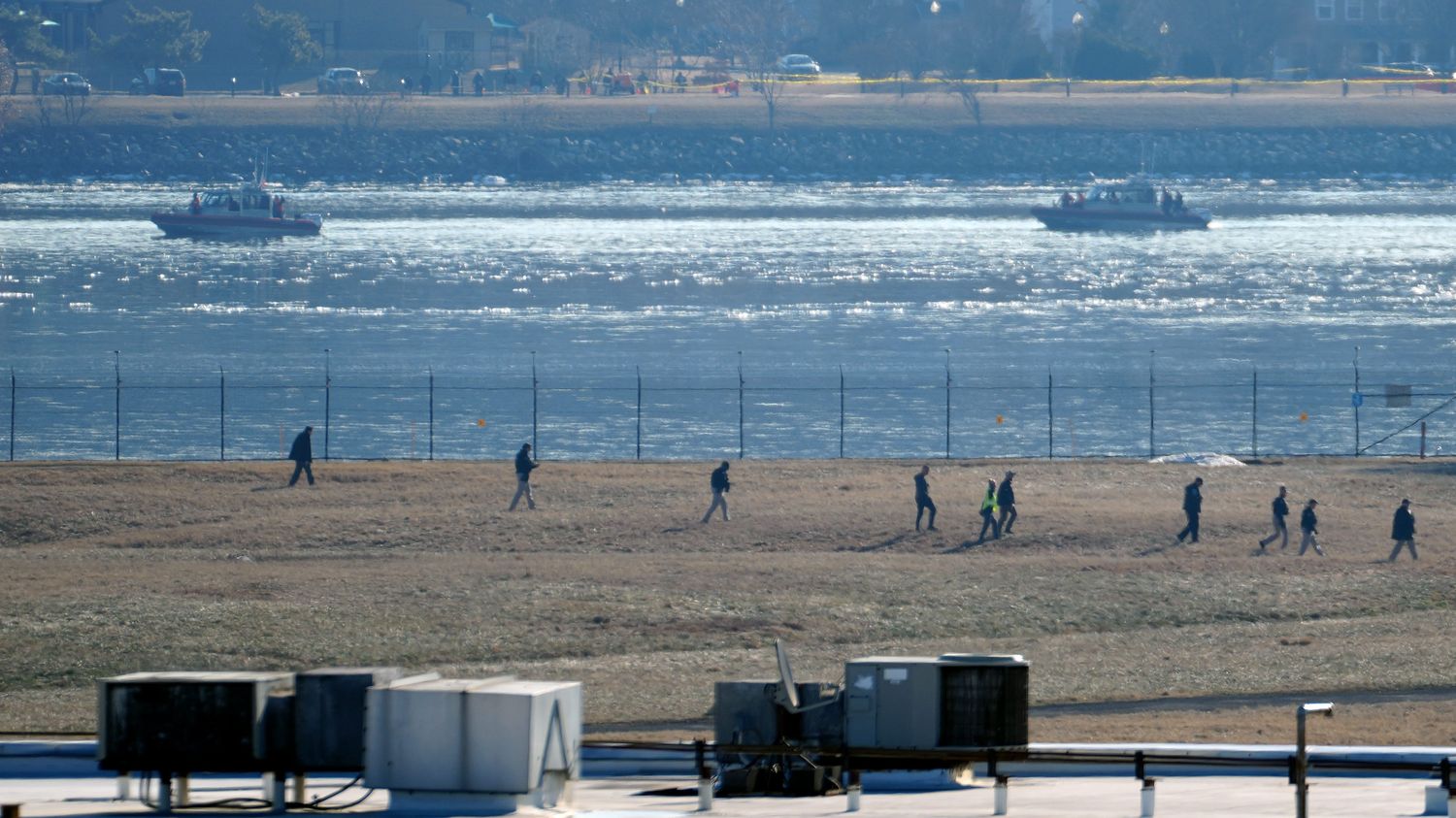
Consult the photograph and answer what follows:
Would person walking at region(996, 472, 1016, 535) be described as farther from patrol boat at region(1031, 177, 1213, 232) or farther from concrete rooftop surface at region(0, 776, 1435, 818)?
patrol boat at region(1031, 177, 1213, 232)

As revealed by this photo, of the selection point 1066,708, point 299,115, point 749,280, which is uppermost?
point 299,115

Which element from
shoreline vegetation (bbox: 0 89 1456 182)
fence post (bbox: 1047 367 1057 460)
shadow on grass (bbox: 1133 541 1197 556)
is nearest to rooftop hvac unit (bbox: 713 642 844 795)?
shadow on grass (bbox: 1133 541 1197 556)

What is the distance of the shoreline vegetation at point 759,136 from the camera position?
168750mm

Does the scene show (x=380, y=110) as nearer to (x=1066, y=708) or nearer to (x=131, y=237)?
(x=131, y=237)

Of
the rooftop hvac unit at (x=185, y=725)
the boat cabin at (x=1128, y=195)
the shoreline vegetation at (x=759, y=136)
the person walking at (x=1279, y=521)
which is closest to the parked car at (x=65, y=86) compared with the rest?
the shoreline vegetation at (x=759, y=136)

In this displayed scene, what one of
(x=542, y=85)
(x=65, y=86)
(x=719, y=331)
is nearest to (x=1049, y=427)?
(x=719, y=331)

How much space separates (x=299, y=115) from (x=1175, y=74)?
261 feet

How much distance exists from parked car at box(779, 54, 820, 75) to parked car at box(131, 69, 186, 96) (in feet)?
178

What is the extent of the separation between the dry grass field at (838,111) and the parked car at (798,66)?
12.7 m

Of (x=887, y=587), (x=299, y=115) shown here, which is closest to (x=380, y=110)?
(x=299, y=115)

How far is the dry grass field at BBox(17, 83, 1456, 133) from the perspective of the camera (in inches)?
6639

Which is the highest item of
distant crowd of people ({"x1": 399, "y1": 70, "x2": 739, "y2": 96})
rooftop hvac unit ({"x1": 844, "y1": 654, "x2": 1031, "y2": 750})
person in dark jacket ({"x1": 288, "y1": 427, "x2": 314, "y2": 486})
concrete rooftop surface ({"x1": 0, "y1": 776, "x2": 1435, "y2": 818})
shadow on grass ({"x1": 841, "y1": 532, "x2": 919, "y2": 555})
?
distant crowd of people ({"x1": 399, "y1": 70, "x2": 739, "y2": 96})

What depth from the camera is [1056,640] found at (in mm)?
30516

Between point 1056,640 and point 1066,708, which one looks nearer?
point 1066,708
